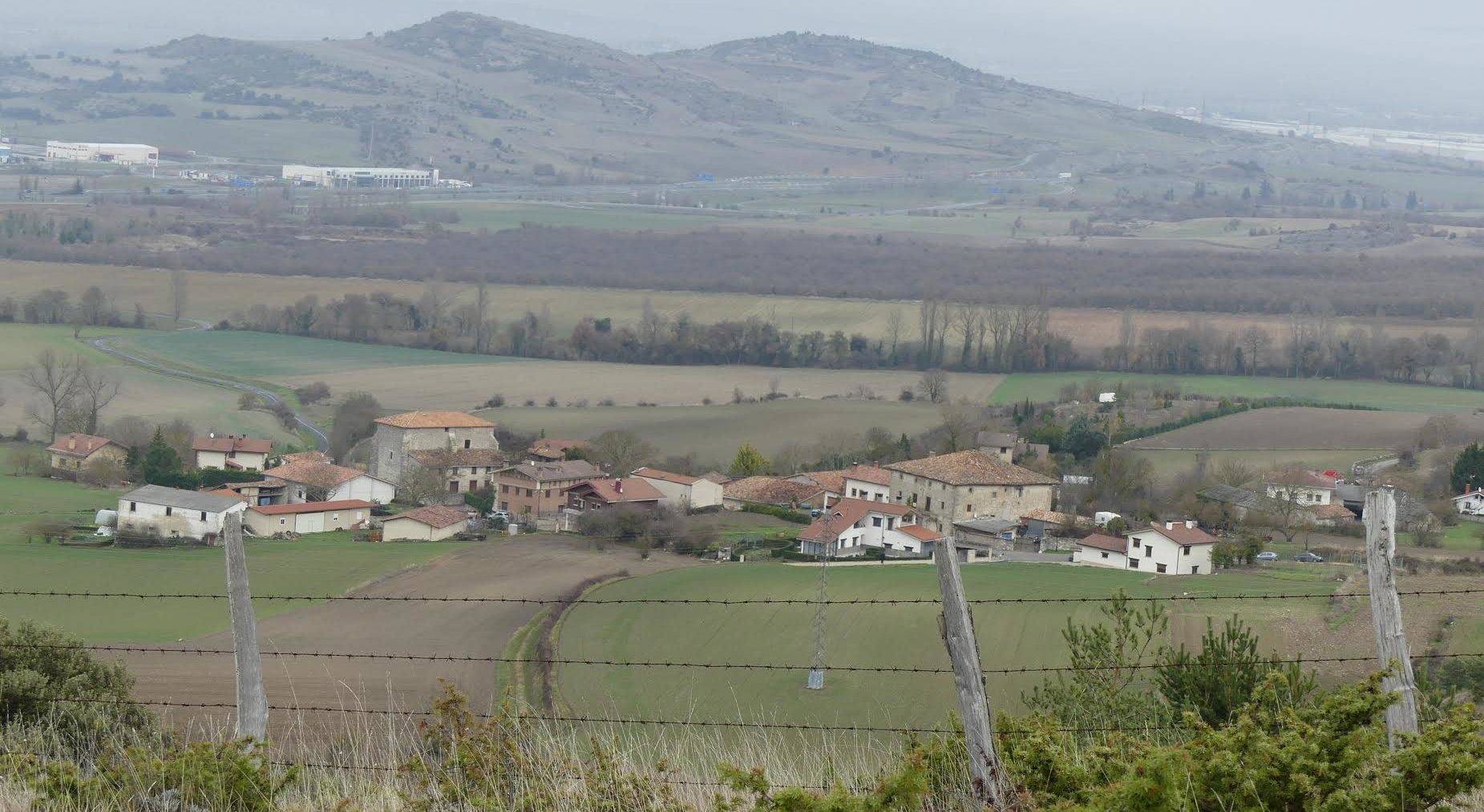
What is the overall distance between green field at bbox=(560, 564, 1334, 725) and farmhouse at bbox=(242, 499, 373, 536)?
7.04 meters

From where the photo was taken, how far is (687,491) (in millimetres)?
29219

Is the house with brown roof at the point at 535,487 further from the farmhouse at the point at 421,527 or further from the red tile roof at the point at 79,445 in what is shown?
the red tile roof at the point at 79,445

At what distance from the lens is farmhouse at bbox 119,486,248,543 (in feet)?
78.0

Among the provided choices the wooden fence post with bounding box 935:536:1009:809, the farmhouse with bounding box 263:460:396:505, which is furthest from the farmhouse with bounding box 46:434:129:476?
the wooden fence post with bounding box 935:536:1009:809

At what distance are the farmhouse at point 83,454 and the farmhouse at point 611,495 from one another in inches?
334

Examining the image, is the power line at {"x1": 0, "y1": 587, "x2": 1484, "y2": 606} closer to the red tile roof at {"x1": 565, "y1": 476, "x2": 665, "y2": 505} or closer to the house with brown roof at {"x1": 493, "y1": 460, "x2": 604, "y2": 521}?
the red tile roof at {"x1": 565, "y1": 476, "x2": 665, "y2": 505}

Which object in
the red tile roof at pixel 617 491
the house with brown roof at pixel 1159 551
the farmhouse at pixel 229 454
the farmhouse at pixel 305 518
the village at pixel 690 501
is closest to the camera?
the house with brown roof at pixel 1159 551

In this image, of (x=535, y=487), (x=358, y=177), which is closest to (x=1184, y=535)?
(x=535, y=487)

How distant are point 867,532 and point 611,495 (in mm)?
4381

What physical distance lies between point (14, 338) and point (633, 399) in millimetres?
17759

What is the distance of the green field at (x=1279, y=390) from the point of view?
137 ft

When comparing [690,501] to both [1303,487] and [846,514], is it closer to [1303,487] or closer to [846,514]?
[846,514]

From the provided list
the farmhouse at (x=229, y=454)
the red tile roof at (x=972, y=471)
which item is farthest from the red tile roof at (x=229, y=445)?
the red tile roof at (x=972, y=471)

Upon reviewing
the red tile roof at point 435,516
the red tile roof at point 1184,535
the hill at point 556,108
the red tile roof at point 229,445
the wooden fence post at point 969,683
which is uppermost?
the hill at point 556,108
